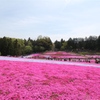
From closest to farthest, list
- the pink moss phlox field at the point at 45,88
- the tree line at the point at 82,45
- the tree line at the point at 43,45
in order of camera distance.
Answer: the pink moss phlox field at the point at 45,88 < the tree line at the point at 43,45 < the tree line at the point at 82,45

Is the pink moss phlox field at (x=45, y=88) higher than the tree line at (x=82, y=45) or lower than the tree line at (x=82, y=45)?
lower

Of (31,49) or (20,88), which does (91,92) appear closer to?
(20,88)

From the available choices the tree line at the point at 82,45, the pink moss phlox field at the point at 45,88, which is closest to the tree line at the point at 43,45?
the tree line at the point at 82,45

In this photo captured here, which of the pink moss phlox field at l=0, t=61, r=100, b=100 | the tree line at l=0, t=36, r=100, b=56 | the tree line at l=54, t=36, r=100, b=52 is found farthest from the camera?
the tree line at l=54, t=36, r=100, b=52

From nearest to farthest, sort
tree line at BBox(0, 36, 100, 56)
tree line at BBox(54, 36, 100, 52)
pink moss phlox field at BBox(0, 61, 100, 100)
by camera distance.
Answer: pink moss phlox field at BBox(0, 61, 100, 100)
tree line at BBox(0, 36, 100, 56)
tree line at BBox(54, 36, 100, 52)

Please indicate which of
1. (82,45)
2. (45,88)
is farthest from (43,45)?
(45,88)

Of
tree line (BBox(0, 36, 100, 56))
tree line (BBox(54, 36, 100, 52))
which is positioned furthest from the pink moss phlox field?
tree line (BBox(54, 36, 100, 52))

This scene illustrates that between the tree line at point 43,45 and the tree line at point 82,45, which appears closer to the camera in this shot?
the tree line at point 43,45

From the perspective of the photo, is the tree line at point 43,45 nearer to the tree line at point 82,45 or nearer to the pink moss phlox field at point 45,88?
the tree line at point 82,45

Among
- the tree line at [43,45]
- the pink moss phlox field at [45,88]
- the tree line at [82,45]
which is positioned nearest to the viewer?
the pink moss phlox field at [45,88]

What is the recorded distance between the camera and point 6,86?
10367 millimetres

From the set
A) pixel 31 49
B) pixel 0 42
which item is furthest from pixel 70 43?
pixel 0 42

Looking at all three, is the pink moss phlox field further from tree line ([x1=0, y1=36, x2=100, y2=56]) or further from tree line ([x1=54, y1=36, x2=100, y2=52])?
tree line ([x1=54, y1=36, x2=100, y2=52])

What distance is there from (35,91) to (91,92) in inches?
141
